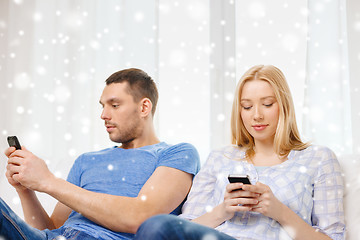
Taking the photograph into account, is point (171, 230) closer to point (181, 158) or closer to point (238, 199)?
point (238, 199)

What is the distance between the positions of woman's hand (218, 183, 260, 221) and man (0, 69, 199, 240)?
24cm

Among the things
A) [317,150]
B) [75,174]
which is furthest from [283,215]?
[75,174]

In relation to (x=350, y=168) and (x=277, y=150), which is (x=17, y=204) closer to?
(x=277, y=150)

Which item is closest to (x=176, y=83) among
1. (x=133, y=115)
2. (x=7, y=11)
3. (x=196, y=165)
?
(x=133, y=115)

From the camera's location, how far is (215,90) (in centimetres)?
215

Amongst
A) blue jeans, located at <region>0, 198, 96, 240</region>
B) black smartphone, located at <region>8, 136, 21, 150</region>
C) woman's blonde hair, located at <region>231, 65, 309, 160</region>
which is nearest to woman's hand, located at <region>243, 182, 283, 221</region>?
woman's blonde hair, located at <region>231, 65, 309, 160</region>

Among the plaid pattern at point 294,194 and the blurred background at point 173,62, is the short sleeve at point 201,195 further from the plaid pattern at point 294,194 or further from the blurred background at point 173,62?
the blurred background at point 173,62

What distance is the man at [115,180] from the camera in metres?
1.28

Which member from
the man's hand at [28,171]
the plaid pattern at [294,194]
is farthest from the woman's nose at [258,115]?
the man's hand at [28,171]

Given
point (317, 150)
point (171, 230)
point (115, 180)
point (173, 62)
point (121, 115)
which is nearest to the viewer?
point (171, 230)

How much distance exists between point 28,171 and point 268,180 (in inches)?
30.2

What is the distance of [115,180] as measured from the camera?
1477mm

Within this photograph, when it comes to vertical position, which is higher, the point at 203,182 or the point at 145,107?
the point at 145,107

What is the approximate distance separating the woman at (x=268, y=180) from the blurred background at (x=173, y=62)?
586 millimetres
